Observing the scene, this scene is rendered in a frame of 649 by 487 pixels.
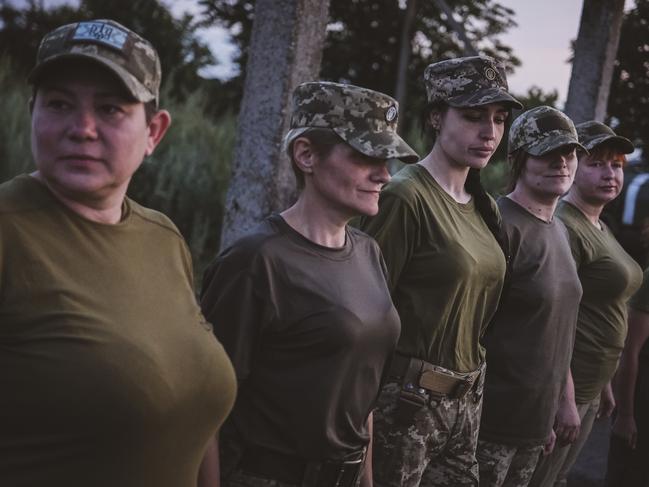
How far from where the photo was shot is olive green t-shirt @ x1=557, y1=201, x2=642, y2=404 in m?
3.90

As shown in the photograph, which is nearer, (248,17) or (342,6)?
(248,17)

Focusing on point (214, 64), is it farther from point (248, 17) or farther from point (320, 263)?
point (320, 263)

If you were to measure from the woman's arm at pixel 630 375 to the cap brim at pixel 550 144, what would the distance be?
126 cm

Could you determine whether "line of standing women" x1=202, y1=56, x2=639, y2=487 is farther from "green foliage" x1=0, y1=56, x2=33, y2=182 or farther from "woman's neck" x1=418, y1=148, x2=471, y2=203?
"green foliage" x1=0, y1=56, x2=33, y2=182

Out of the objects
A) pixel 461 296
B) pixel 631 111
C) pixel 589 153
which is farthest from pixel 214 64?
pixel 461 296

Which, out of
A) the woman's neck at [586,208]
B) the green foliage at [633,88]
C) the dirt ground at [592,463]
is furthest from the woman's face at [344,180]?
the green foliage at [633,88]

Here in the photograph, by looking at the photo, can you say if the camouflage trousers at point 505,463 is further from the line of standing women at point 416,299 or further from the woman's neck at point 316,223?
the woman's neck at point 316,223

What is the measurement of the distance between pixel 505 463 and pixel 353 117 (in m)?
1.83

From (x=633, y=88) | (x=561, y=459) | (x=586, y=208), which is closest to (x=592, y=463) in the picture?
(x=561, y=459)

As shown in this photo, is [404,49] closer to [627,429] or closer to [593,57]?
[593,57]

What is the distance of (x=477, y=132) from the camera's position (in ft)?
10.2

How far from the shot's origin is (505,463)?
11.3 feet

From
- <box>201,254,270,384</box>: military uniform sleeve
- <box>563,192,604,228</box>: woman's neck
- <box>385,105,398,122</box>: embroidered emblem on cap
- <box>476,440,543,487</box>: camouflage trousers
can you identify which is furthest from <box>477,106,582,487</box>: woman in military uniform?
<box>201,254,270,384</box>: military uniform sleeve

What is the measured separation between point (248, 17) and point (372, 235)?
568 inches
